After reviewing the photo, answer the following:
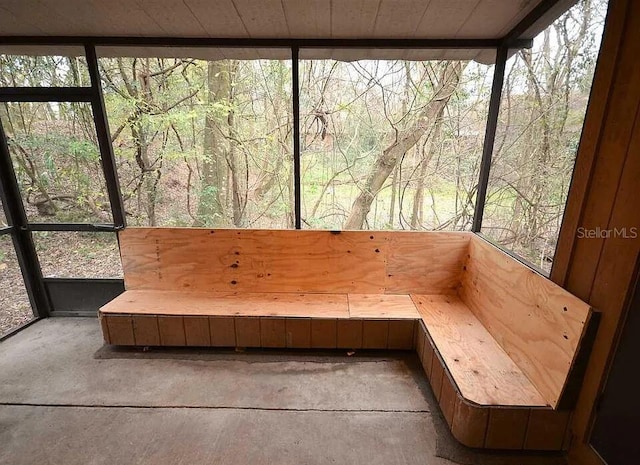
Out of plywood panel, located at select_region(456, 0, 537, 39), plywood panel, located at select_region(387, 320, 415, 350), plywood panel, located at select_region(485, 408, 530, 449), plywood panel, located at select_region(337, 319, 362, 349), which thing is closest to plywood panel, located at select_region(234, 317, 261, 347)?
plywood panel, located at select_region(337, 319, 362, 349)

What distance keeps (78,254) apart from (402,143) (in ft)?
12.3

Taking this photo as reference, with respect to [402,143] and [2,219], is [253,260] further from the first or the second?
[402,143]

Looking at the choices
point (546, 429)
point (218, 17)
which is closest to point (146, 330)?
point (218, 17)

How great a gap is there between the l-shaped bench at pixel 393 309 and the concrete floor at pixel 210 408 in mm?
133

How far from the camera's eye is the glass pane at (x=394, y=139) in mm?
3596

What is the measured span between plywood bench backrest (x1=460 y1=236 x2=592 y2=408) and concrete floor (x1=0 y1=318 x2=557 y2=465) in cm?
42

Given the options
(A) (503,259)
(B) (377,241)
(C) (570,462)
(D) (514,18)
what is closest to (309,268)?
(B) (377,241)

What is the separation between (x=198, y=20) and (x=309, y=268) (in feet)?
5.78

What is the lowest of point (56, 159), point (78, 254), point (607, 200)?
point (78, 254)

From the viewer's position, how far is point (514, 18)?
1689mm

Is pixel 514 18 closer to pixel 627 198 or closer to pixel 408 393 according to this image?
pixel 627 198

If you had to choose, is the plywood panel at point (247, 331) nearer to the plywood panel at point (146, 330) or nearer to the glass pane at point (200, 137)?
the plywood panel at point (146, 330)

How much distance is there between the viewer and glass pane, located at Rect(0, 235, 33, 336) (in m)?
2.33

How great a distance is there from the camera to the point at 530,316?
4.87 ft
